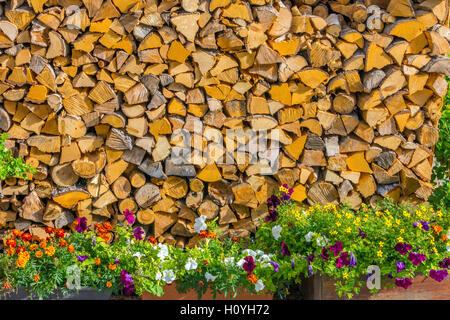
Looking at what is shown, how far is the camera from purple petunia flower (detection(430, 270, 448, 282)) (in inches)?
103

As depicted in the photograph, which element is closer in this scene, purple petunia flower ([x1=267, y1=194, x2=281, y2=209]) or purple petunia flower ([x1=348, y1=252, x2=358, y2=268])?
purple petunia flower ([x1=348, y1=252, x2=358, y2=268])

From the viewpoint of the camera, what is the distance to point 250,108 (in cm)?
319

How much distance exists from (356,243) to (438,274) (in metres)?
0.39

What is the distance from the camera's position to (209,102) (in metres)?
3.15

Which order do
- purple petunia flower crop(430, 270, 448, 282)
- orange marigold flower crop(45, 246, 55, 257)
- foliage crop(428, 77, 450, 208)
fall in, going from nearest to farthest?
1. orange marigold flower crop(45, 246, 55, 257)
2. purple petunia flower crop(430, 270, 448, 282)
3. foliage crop(428, 77, 450, 208)

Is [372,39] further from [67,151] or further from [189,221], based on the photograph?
[67,151]

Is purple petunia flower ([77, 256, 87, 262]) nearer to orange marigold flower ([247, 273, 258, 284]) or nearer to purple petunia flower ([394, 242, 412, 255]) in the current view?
orange marigold flower ([247, 273, 258, 284])

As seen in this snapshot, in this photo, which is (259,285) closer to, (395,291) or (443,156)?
(395,291)

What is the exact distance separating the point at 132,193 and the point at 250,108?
814 millimetres

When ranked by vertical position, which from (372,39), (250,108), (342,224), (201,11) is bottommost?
(342,224)

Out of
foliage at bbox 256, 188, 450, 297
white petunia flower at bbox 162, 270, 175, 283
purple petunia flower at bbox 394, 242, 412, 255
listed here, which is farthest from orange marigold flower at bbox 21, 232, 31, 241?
purple petunia flower at bbox 394, 242, 412, 255

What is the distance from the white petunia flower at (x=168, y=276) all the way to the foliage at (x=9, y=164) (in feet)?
3.20

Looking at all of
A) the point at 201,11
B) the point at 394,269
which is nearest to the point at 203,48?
the point at 201,11

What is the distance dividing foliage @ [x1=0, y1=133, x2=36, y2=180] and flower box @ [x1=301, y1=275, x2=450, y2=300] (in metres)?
1.56
